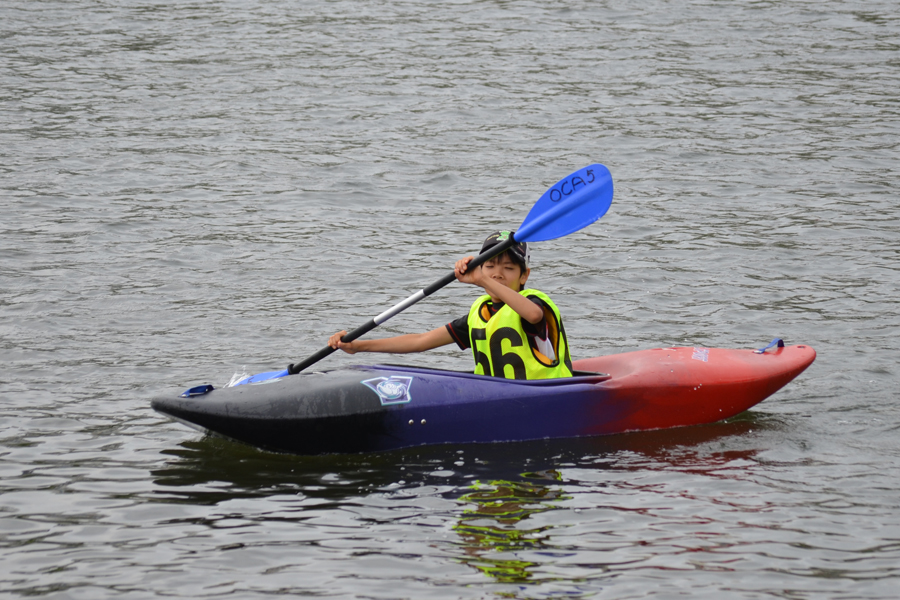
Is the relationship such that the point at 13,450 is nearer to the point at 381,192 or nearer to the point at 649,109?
the point at 381,192

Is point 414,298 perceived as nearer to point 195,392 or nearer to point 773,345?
point 195,392

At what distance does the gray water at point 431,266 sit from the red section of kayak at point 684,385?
0.39 ft

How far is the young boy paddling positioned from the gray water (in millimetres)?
409

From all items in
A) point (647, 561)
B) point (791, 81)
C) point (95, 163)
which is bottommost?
point (647, 561)

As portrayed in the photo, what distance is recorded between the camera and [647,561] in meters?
4.07

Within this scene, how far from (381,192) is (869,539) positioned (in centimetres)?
663

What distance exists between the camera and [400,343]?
5625 millimetres

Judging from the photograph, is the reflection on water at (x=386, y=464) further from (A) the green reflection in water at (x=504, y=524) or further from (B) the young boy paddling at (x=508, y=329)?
(B) the young boy paddling at (x=508, y=329)

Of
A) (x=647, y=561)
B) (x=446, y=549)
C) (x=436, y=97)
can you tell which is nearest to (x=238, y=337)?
(x=446, y=549)

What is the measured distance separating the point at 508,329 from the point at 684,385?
3.16 ft

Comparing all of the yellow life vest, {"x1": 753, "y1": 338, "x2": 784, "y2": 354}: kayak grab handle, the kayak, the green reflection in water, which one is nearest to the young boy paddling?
the yellow life vest

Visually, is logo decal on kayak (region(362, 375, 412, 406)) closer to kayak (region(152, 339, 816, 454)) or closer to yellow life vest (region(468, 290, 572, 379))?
kayak (region(152, 339, 816, 454))

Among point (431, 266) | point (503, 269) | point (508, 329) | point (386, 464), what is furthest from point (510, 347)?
point (431, 266)

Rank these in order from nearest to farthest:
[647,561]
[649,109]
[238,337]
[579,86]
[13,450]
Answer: [647,561] < [13,450] < [238,337] < [649,109] < [579,86]
